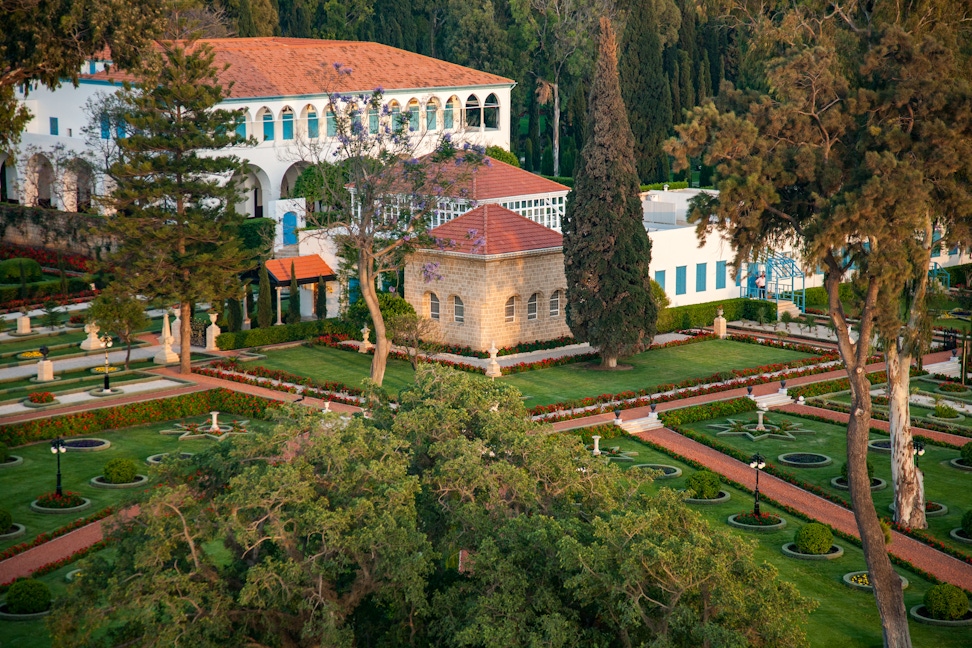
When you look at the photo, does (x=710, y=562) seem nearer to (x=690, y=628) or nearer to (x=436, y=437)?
(x=690, y=628)

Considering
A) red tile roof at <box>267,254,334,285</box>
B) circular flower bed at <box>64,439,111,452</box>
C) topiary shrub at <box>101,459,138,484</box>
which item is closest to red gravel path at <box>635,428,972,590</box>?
topiary shrub at <box>101,459,138,484</box>

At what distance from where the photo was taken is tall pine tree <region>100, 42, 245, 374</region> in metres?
41.0

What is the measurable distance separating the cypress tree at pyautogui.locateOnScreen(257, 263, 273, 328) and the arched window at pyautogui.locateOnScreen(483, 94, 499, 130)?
107ft

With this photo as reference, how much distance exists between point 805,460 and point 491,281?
1440cm

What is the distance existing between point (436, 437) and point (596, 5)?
71.9 metres

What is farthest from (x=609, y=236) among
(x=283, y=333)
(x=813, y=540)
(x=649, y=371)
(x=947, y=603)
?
(x=947, y=603)

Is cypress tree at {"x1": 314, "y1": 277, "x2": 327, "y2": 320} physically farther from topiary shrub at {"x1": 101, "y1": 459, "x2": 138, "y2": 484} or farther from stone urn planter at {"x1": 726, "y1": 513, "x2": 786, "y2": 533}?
stone urn planter at {"x1": 726, "y1": 513, "x2": 786, "y2": 533}

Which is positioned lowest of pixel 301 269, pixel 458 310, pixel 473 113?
pixel 458 310

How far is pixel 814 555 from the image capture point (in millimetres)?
28250

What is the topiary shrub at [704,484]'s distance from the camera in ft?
103

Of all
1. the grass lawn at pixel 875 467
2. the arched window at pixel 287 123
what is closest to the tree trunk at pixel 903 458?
the grass lawn at pixel 875 467

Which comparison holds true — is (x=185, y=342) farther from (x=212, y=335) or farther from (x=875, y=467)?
(x=875, y=467)

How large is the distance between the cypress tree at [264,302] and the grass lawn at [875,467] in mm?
17337

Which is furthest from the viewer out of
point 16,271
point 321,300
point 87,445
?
point 16,271
